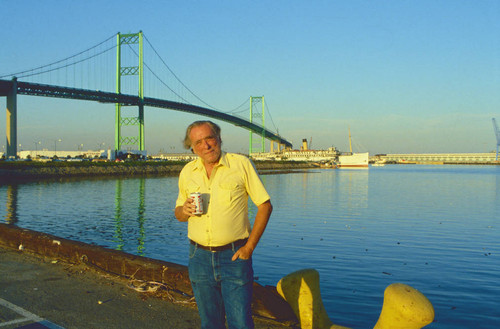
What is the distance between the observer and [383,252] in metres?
11.1

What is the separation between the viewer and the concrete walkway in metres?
3.97

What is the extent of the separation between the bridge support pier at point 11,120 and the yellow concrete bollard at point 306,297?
4665cm

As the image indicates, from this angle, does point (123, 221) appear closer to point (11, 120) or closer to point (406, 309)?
point (406, 309)

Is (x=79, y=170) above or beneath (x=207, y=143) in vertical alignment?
beneath

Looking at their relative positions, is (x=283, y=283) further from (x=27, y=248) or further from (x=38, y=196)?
(x=38, y=196)

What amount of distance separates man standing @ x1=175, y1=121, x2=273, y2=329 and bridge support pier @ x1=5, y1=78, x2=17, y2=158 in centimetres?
4701

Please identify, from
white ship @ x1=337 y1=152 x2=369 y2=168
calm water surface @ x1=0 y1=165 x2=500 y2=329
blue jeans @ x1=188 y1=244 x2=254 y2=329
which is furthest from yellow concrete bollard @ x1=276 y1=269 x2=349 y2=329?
white ship @ x1=337 y1=152 x2=369 y2=168

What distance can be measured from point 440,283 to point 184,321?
19.4 ft

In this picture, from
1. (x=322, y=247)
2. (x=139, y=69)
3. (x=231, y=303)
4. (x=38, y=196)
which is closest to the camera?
(x=231, y=303)

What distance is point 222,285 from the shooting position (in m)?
2.78

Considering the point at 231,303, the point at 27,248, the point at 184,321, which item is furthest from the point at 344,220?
the point at 231,303

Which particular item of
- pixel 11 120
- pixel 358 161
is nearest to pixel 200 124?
pixel 11 120

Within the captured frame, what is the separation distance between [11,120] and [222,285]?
4797 centimetres

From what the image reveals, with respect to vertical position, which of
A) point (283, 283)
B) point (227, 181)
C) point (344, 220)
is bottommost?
point (344, 220)
